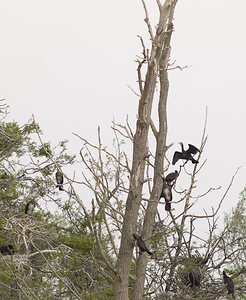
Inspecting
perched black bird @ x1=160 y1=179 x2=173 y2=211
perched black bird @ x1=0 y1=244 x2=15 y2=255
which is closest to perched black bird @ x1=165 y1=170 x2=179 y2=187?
perched black bird @ x1=160 y1=179 x2=173 y2=211

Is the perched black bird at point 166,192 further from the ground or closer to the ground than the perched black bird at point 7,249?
closer to the ground

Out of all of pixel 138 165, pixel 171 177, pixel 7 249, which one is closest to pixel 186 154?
pixel 171 177

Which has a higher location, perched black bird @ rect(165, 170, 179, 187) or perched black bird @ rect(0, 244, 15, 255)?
perched black bird @ rect(0, 244, 15, 255)

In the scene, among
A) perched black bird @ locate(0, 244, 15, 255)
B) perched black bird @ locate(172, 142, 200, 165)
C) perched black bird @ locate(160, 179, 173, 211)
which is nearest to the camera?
perched black bird @ locate(160, 179, 173, 211)

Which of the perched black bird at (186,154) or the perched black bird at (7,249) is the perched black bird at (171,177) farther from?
the perched black bird at (7,249)

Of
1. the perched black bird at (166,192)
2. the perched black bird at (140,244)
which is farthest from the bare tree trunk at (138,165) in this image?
the perched black bird at (166,192)

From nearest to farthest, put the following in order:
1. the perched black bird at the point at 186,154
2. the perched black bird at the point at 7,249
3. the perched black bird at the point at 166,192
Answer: the perched black bird at the point at 166,192 → the perched black bird at the point at 186,154 → the perched black bird at the point at 7,249

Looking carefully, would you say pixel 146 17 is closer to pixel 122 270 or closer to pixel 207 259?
pixel 122 270

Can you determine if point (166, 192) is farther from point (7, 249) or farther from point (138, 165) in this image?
point (7, 249)

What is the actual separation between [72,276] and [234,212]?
8378mm

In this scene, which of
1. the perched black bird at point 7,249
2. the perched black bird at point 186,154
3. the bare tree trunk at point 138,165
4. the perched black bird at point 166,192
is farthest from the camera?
the perched black bird at point 7,249

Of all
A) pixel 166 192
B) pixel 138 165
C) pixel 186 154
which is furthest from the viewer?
pixel 186 154

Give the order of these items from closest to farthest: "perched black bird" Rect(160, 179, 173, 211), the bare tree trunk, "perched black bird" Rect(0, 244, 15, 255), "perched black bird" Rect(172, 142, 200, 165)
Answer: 1. the bare tree trunk
2. "perched black bird" Rect(160, 179, 173, 211)
3. "perched black bird" Rect(172, 142, 200, 165)
4. "perched black bird" Rect(0, 244, 15, 255)

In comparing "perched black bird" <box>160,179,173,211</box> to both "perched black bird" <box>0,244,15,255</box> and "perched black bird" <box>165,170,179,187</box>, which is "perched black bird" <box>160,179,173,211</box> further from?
"perched black bird" <box>0,244,15,255</box>
